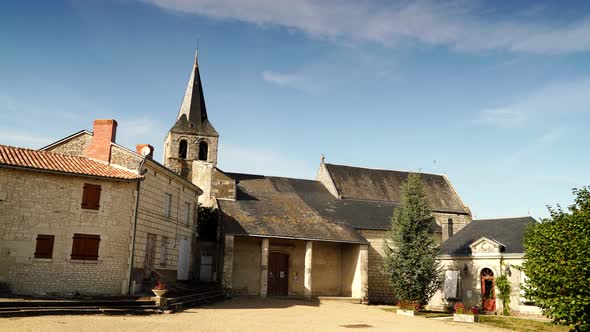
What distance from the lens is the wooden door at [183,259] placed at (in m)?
23.4

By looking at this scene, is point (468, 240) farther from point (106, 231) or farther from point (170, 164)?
point (170, 164)

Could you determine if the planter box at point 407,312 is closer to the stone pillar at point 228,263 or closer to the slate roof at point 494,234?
the slate roof at point 494,234

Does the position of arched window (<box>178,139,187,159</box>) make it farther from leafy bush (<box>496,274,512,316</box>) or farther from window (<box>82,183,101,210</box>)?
leafy bush (<box>496,274,512,316</box>)

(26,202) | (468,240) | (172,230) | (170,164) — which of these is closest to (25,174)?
(26,202)

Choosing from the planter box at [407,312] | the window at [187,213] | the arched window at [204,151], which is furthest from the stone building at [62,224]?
the arched window at [204,151]

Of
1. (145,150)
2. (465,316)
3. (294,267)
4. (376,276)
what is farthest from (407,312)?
(145,150)

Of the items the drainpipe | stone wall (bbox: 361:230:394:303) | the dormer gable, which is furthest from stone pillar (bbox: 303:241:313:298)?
the drainpipe

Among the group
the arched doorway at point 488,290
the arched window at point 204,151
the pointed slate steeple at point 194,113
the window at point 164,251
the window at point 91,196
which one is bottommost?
the arched doorway at point 488,290

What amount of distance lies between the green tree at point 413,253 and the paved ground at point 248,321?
3047mm

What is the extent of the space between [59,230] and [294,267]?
43.9ft

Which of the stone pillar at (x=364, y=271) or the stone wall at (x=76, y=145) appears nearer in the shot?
the stone wall at (x=76, y=145)

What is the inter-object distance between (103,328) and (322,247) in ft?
56.9

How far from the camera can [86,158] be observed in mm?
19844

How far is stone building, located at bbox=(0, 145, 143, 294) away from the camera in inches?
638
